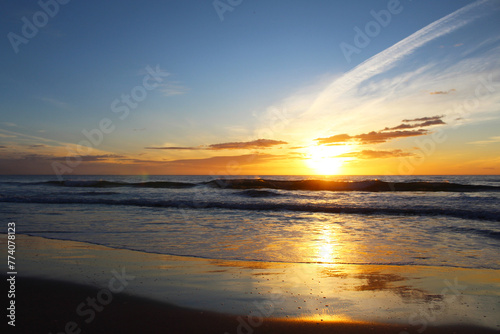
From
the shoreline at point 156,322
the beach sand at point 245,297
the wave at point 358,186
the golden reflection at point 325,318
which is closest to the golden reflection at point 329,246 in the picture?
the beach sand at point 245,297

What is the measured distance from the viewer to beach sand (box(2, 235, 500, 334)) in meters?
3.97

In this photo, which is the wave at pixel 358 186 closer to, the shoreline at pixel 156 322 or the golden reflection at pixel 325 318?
the golden reflection at pixel 325 318

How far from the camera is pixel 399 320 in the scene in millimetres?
4121

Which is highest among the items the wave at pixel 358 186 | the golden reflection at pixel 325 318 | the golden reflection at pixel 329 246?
Result: the wave at pixel 358 186

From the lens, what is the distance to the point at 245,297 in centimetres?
484

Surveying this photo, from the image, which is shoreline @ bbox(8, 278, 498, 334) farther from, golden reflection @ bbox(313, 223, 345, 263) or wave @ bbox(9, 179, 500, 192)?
wave @ bbox(9, 179, 500, 192)

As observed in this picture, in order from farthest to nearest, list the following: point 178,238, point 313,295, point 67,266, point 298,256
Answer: point 178,238 → point 298,256 → point 67,266 → point 313,295

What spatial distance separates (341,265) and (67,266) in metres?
6.08

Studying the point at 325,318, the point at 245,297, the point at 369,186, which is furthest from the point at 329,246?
the point at 369,186

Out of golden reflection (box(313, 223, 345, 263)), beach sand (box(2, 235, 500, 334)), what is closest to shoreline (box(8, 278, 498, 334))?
beach sand (box(2, 235, 500, 334))

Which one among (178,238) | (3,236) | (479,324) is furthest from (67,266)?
(479,324)

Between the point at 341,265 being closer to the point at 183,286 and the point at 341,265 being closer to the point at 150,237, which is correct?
the point at 183,286

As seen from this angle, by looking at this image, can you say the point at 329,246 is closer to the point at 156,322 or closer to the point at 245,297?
the point at 245,297

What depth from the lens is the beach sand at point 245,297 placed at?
156 inches
